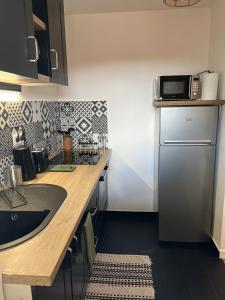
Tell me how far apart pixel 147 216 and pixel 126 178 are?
0.56 m

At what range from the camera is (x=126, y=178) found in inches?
115

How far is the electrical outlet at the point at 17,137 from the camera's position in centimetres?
175

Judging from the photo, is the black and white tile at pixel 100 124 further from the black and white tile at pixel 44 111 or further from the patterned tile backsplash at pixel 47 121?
the black and white tile at pixel 44 111

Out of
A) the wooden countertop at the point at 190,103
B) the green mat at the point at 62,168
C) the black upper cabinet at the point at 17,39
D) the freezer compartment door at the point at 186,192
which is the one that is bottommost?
the freezer compartment door at the point at 186,192

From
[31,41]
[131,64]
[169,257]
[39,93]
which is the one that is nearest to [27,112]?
[39,93]

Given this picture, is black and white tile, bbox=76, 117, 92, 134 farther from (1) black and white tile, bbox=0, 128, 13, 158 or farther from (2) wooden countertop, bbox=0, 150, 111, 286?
(2) wooden countertop, bbox=0, 150, 111, 286

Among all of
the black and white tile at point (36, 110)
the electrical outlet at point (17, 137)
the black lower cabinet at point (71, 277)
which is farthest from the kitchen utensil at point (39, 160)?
the black lower cabinet at point (71, 277)

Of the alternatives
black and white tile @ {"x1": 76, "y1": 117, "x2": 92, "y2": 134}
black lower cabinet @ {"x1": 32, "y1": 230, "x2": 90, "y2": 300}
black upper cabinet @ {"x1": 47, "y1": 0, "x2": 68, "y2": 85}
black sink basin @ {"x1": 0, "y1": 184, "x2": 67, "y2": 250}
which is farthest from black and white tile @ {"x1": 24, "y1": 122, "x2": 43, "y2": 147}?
black lower cabinet @ {"x1": 32, "y1": 230, "x2": 90, "y2": 300}

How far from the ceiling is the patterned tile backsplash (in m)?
0.94

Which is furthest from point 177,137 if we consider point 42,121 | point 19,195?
point 19,195

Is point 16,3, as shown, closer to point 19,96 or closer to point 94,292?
point 19,96

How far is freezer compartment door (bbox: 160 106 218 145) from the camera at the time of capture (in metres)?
2.20

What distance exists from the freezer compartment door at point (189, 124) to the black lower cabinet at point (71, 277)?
1289 millimetres

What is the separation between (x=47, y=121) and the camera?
2.47m
